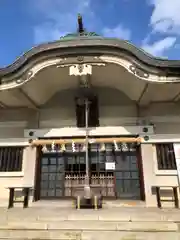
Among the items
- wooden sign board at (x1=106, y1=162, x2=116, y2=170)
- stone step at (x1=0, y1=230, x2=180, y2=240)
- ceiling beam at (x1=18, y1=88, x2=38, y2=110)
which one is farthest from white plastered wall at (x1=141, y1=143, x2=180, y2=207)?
ceiling beam at (x1=18, y1=88, x2=38, y2=110)

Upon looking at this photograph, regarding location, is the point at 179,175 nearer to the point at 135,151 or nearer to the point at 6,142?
the point at 135,151

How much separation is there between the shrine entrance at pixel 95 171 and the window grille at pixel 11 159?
0.73 metres

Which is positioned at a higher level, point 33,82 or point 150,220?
point 33,82

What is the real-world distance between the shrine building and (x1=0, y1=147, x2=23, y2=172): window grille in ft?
0.11

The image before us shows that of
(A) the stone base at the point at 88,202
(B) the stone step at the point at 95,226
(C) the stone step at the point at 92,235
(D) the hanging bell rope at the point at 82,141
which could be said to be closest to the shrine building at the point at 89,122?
(D) the hanging bell rope at the point at 82,141

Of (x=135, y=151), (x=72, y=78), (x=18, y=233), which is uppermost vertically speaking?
(x=72, y=78)

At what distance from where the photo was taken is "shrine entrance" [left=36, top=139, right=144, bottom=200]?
7141mm

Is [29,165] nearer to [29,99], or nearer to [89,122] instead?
Result: [29,99]

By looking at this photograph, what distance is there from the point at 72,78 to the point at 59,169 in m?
3.14

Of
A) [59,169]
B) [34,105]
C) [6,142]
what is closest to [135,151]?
[59,169]

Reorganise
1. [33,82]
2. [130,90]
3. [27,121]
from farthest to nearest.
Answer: [27,121] → [130,90] → [33,82]

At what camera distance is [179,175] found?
6.63 meters

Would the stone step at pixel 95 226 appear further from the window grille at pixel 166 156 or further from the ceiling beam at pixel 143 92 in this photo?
the ceiling beam at pixel 143 92

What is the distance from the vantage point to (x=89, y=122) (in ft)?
24.5
